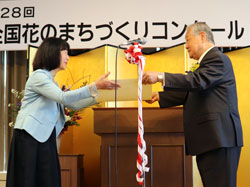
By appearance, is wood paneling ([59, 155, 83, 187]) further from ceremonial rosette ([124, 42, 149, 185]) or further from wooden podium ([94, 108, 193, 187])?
ceremonial rosette ([124, 42, 149, 185])

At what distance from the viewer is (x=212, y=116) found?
8.52ft

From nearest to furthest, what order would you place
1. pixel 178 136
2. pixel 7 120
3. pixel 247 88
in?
pixel 178 136 < pixel 247 88 < pixel 7 120

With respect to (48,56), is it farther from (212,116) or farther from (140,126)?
→ (212,116)

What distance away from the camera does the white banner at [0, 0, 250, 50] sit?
4.27m

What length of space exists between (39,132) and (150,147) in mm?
997

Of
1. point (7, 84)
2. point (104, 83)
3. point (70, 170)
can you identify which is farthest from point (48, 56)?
point (7, 84)

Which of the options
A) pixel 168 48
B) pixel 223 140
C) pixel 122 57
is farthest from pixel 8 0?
pixel 223 140

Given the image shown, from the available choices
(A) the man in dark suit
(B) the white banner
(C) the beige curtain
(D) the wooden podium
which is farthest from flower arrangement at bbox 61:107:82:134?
(C) the beige curtain

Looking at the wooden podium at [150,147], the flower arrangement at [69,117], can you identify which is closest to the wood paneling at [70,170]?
the flower arrangement at [69,117]

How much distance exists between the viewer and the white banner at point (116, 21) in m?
4.27

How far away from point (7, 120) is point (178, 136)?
276 centimetres

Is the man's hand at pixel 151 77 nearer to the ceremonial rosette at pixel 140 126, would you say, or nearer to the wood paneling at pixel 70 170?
the ceremonial rosette at pixel 140 126

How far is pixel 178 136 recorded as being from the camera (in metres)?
3.16

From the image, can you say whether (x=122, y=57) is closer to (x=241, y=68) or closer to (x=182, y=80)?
(x=241, y=68)
